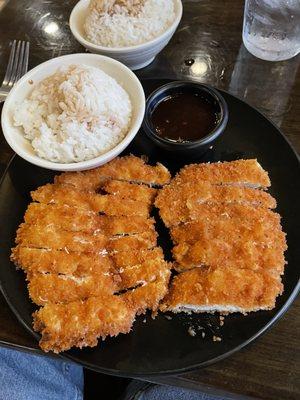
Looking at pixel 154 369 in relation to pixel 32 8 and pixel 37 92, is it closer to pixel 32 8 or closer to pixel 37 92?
pixel 37 92

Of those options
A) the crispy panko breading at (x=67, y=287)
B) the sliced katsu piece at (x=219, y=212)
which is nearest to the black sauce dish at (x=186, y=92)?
the sliced katsu piece at (x=219, y=212)

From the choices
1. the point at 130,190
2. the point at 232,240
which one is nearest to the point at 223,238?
the point at 232,240

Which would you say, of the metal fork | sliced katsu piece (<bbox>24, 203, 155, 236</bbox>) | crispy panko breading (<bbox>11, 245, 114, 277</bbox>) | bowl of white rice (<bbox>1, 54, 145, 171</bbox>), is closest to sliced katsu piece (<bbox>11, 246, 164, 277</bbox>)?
crispy panko breading (<bbox>11, 245, 114, 277</bbox>)

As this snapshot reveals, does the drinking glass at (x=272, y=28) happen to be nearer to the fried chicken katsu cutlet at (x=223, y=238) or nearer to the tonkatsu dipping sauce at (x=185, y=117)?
the tonkatsu dipping sauce at (x=185, y=117)

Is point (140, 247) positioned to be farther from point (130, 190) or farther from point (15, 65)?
point (15, 65)

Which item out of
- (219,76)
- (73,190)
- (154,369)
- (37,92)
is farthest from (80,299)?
(219,76)

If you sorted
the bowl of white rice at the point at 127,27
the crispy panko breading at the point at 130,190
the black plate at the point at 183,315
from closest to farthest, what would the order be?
1. the black plate at the point at 183,315
2. the crispy panko breading at the point at 130,190
3. the bowl of white rice at the point at 127,27
